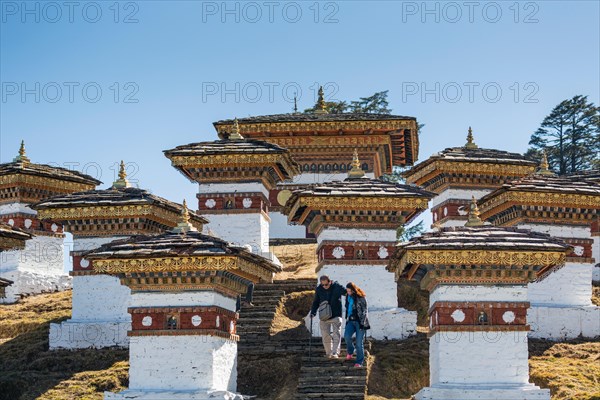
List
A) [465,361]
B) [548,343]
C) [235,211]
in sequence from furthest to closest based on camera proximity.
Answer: [235,211] → [548,343] → [465,361]

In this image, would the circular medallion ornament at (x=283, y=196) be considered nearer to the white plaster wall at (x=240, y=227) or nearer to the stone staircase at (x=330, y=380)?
the white plaster wall at (x=240, y=227)

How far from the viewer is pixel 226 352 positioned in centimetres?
2325

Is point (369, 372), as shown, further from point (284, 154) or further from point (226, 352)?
point (284, 154)

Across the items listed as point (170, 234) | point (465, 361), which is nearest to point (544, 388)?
point (465, 361)

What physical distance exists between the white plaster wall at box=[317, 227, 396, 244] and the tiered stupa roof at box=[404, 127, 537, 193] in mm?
7370

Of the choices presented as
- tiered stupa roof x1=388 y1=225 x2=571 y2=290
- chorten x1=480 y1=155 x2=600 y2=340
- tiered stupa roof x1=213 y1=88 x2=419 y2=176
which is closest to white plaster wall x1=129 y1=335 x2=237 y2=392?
tiered stupa roof x1=388 y1=225 x2=571 y2=290

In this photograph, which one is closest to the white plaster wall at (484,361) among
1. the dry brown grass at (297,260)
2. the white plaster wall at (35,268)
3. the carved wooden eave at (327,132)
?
the dry brown grass at (297,260)

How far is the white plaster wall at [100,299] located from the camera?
2955 cm

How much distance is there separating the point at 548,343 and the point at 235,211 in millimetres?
9554

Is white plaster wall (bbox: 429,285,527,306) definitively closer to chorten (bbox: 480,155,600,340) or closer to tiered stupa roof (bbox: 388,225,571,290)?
tiered stupa roof (bbox: 388,225,571,290)

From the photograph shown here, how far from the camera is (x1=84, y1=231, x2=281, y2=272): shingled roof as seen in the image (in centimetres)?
2225

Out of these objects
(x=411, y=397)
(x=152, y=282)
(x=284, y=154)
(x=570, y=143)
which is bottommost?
(x=411, y=397)

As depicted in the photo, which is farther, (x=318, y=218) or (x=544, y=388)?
(x=318, y=218)

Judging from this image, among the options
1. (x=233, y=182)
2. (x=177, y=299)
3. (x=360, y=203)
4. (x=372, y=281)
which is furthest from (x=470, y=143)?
(x=177, y=299)
